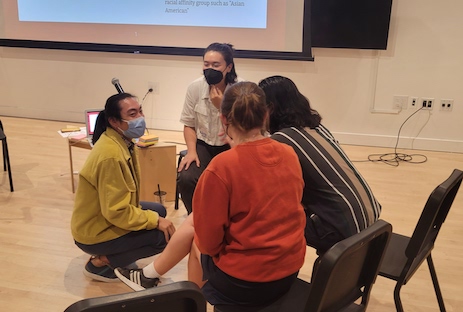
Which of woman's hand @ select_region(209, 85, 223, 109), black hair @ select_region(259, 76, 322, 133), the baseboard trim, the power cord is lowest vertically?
the power cord

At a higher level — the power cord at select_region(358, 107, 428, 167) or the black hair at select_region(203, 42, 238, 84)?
the black hair at select_region(203, 42, 238, 84)

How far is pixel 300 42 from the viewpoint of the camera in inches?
186

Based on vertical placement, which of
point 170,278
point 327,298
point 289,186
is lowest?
point 170,278

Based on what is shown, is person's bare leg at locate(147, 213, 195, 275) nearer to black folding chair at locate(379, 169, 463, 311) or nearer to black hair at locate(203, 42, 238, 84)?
black folding chair at locate(379, 169, 463, 311)

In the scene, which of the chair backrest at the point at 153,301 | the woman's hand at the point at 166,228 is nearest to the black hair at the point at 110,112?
the woman's hand at the point at 166,228

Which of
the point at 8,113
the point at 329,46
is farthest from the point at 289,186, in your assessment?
the point at 8,113

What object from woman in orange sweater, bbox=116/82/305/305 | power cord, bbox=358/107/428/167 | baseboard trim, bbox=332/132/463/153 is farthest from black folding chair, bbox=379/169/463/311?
baseboard trim, bbox=332/132/463/153

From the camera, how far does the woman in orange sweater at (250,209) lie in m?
1.45

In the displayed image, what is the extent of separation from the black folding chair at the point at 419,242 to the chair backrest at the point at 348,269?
302 mm

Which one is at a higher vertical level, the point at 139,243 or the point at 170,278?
the point at 139,243

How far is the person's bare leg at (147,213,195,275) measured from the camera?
6.89ft

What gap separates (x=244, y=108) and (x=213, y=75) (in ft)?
4.16

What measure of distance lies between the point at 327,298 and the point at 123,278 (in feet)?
4.03

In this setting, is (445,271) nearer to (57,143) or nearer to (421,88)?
(421,88)
